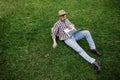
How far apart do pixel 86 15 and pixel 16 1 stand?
3.66 m

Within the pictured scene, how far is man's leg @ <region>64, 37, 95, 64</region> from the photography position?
688cm

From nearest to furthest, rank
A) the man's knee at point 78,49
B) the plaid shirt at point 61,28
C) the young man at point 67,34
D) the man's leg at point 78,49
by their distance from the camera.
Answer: the man's leg at point 78,49, the man's knee at point 78,49, the young man at point 67,34, the plaid shirt at point 61,28

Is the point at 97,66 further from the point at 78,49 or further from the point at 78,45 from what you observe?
the point at 78,45

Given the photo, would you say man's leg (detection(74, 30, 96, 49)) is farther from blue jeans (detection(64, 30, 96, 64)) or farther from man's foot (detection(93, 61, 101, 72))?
man's foot (detection(93, 61, 101, 72))

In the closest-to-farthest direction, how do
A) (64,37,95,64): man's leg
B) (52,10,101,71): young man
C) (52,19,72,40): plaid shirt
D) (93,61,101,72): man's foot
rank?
(93,61,101,72): man's foot, (64,37,95,64): man's leg, (52,10,101,71): young man, (52,19,72,40): plaid shirt

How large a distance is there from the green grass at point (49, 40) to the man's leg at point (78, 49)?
23 centimetres

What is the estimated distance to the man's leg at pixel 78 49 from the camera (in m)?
6.88

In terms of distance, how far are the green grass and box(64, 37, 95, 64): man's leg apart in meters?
0.23

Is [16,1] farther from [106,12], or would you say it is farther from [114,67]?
[114,67]

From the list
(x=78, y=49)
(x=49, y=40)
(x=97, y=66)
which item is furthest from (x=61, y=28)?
(x=97, y=66)

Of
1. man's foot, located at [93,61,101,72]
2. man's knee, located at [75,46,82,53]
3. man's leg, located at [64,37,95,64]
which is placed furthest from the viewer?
man's knee, located at [75,46,82,53]

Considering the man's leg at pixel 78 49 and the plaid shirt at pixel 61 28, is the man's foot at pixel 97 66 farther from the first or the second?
the plaid shirt at pixel 61 28

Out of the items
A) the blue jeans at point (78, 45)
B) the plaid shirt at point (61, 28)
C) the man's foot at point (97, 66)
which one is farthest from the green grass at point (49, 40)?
the plaid shirt at point (61, 28)

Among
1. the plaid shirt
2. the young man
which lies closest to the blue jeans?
the young man
